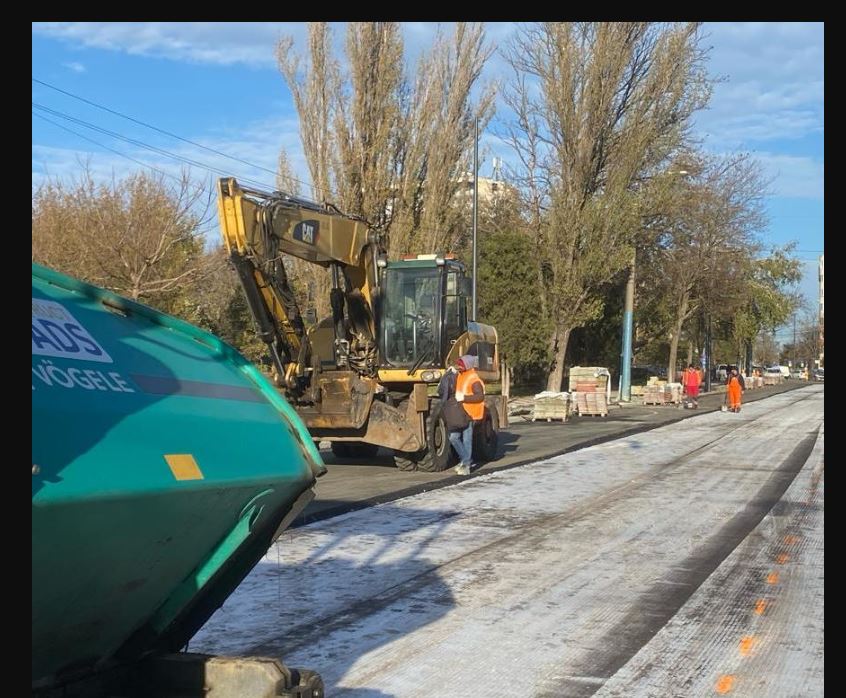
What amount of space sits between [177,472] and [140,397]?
0.30m

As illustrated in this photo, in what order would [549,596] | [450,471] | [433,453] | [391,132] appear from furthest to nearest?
[391,132] < [450,471] < [433,453] < [549,596]

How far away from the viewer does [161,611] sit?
387cm

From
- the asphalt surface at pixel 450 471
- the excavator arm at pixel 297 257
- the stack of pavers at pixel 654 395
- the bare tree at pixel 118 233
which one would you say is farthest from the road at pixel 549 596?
the stack of pavers at pixel 654 395

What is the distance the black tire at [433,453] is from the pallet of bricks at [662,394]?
24.2 m

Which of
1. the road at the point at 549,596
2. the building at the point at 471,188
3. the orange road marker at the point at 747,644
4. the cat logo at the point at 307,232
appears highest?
the building at the point at 471,188

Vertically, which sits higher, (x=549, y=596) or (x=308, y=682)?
(x=308, y=682)

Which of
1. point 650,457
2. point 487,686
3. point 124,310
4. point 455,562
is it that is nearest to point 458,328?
point 650,457

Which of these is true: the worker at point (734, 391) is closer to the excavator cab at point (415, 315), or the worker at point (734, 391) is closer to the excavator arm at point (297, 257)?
the excavator cab at point (415, 315)

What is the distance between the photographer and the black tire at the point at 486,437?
16.2 meters

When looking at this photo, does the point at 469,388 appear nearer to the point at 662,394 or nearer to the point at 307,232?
the point at 307,232

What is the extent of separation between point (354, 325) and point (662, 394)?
25141mm

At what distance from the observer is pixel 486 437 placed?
16375 mm

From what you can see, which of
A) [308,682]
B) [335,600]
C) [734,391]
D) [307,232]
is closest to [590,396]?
[734,391]
